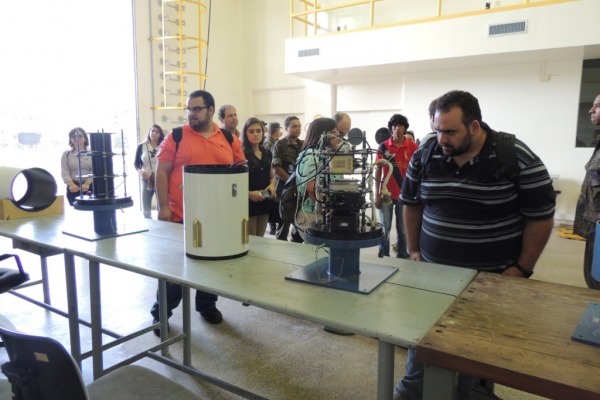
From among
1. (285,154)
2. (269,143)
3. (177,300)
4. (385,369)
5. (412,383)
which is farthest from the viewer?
(269,143)

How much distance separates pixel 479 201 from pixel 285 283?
0.83m

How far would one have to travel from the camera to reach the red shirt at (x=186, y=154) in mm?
2381

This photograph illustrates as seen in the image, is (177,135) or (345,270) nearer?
Answer: (345,270)

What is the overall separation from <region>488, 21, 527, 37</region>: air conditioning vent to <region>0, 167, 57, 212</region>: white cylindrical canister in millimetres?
5031

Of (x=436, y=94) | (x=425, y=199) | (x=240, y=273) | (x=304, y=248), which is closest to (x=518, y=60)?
(x=436, y=94)

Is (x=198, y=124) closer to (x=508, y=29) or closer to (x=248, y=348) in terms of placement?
(x=248, y=348)

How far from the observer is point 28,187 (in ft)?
7.39

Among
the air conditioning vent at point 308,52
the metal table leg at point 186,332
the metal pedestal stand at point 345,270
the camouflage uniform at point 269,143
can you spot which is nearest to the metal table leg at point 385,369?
the metal pedestal stand at point 345,270

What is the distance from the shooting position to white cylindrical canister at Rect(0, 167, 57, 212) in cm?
225

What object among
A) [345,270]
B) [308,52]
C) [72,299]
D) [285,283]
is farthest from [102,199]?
[308,52]

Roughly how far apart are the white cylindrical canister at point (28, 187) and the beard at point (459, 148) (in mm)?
1978

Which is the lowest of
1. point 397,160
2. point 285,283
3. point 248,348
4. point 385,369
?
point 248,348

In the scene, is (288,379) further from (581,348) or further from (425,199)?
(581,348)

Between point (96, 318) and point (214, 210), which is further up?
point (214, 210)
